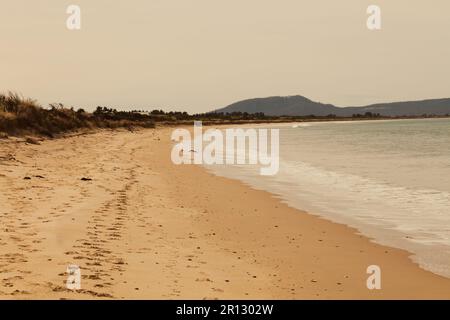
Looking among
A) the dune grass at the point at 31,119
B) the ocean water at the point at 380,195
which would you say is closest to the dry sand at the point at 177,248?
the ocean water at the point at 380,195

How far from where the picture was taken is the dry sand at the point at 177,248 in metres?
5.94

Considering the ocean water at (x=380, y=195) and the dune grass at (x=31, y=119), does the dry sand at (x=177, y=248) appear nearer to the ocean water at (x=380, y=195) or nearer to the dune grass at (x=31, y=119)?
the ocean water at (x=380, y=195)

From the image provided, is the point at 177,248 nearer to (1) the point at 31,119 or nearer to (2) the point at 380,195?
(2) the point at 380,195

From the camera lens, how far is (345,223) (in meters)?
10.4

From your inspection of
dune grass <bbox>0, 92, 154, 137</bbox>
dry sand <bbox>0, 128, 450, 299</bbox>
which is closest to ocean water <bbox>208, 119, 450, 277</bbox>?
dry sand <bbox>0, 128, 450, 299</bbox>

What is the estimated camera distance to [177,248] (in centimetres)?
784

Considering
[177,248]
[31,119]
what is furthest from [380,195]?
[31,119]

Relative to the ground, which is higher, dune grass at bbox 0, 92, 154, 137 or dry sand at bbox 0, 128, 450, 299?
dune grass at bbox 0, 92, 154, 137

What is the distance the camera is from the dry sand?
5.94 metres

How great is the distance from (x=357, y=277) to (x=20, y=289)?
13.1 ft

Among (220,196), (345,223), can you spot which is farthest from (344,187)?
(345,223)

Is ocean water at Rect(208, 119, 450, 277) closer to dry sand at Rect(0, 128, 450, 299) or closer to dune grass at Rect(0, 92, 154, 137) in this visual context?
dry sand at Rect(0, 128, 450, 299)

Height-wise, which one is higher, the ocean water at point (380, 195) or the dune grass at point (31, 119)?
the dune grass at point (31, 119)
